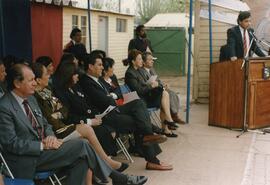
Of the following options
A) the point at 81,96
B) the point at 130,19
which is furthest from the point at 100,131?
the point at 130,19

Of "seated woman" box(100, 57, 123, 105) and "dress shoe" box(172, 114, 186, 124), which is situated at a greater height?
"seated woman" box(100, 57, 123, 105)

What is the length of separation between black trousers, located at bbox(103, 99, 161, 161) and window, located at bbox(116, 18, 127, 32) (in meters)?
11.2

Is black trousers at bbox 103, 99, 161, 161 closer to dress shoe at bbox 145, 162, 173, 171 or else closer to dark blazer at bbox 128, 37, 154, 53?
dress shoe at bbox 145, 162, 173, 171

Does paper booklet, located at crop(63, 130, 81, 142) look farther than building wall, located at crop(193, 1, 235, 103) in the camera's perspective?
No

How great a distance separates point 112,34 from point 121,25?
116 centimetres

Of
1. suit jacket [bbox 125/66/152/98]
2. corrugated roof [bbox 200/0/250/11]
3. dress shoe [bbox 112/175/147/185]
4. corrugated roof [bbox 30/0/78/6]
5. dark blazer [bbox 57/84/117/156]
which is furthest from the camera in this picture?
corrugated roof [bbox 30/0/78/6]

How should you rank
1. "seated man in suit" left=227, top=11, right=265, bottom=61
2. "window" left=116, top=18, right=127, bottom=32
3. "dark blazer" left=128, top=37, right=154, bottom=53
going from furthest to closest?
"window" left=116, top=18, right=127, bottom=32, "dark blazer" left=128, top=37, right=154, bottom=53, "seated man in suit" left=227, top=11, right=265, bottom=61

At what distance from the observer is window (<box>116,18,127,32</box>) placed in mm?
16094

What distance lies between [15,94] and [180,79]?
12575 millimetres

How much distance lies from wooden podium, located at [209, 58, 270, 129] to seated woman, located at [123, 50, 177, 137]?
1.08 meters

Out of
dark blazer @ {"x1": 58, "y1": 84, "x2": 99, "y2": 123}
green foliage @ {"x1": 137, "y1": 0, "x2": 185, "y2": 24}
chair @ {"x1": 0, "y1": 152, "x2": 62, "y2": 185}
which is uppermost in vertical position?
green foliage @ {"x1": 137, "y1": 0, "x2": 185, "y2": 24}

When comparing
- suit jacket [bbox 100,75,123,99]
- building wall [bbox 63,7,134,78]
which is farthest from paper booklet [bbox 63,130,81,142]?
building wall [bbox 63,7,134,78]

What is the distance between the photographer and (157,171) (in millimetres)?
5047

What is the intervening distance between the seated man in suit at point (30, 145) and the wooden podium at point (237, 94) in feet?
11.7
